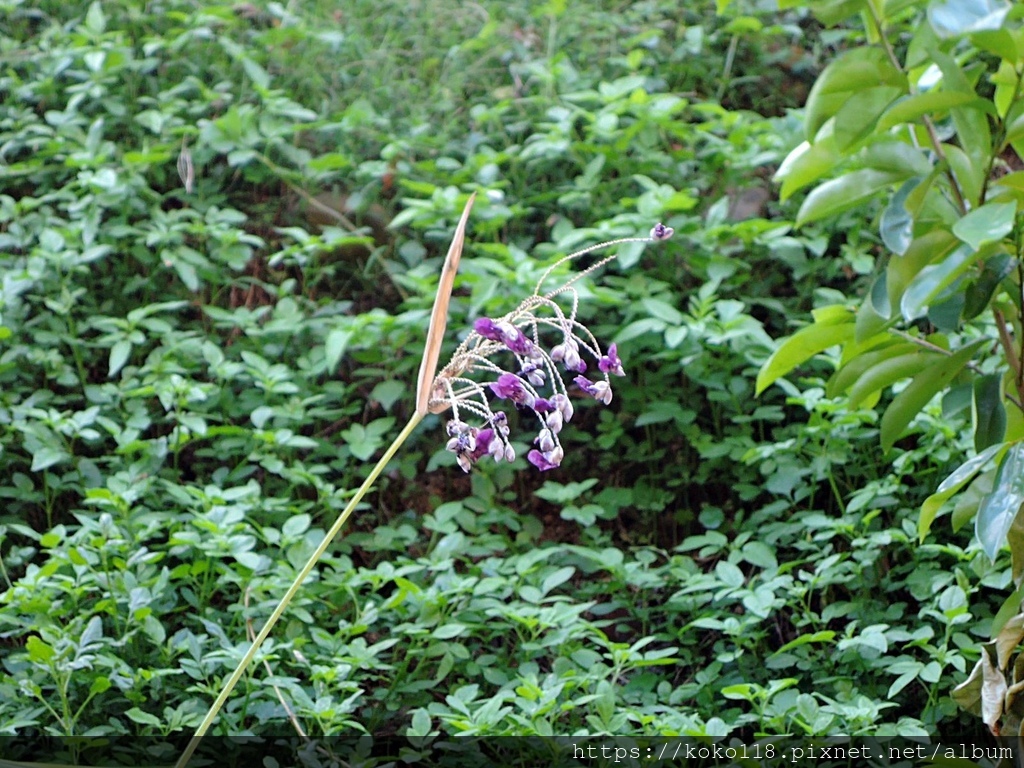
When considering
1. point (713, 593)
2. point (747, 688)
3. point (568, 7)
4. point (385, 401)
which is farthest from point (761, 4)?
point (747, 688)

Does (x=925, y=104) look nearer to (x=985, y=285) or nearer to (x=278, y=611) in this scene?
(x=985, y=285)

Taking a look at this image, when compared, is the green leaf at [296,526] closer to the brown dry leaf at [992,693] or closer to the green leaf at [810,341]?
the green leaf at [810,341]

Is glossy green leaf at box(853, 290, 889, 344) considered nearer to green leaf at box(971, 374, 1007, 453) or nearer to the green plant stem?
green leaf at box(971, 374, 1007, 453)

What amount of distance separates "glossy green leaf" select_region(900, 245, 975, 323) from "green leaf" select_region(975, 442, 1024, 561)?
226mm

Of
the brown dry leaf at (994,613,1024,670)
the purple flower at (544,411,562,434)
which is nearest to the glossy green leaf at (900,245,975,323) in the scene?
the brown dry leaf at (994,613,1024,670)

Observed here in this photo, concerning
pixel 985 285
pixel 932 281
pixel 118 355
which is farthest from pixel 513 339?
pixel 118 355

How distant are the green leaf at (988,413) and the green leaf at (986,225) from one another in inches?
11.8

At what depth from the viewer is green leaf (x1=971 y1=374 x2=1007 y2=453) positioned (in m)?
1.62

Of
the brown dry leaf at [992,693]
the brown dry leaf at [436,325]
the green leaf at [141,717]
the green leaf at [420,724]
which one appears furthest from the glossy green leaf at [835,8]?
the green leaf at [141,717]

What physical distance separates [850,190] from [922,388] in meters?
0.33

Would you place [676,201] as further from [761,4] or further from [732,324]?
[761,4]

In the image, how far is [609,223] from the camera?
268cm

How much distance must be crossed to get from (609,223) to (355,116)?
994mm

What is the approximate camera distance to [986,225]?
4.57 feet
